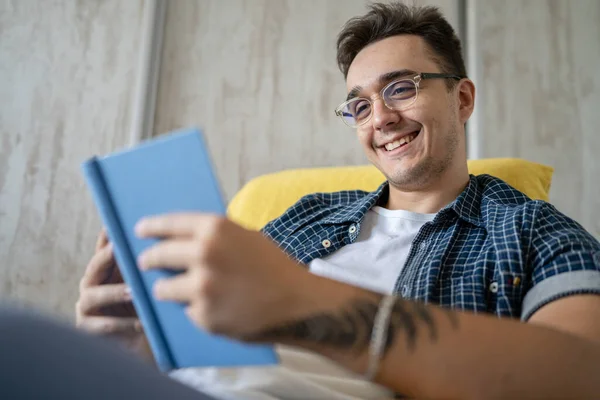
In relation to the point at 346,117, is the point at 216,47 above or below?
above

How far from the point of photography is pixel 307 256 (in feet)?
3.46

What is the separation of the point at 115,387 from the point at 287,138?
1.63m

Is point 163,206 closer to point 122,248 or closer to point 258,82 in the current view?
point 122,248

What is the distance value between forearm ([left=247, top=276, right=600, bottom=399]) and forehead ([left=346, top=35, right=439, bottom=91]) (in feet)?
2.70

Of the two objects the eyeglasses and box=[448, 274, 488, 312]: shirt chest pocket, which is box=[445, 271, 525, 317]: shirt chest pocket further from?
the eyeglasses

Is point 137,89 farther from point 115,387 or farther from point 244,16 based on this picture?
point 115,387

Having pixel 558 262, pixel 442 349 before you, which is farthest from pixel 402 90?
pixel 442 349

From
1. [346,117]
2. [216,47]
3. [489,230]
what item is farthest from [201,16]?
[489,230]

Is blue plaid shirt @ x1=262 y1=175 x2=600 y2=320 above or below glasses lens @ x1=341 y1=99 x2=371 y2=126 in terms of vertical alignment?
below

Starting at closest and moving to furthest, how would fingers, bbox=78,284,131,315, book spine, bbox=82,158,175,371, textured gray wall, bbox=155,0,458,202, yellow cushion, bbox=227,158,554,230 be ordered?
book spine, bbox=82,158,175,371, fingers, bbox=78,284,131,315, yellow cushion, bbox=227,158,554,230, textured gray wall, bbox=155,0,458,202

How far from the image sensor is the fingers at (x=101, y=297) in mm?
667

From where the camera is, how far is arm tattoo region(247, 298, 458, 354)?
0.42 m

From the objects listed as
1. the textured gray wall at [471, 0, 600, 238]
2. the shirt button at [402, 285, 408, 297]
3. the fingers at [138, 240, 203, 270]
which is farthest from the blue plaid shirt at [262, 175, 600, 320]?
the textured gray wall at [471, 0, 600, 238]

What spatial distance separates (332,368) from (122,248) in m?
0.37
